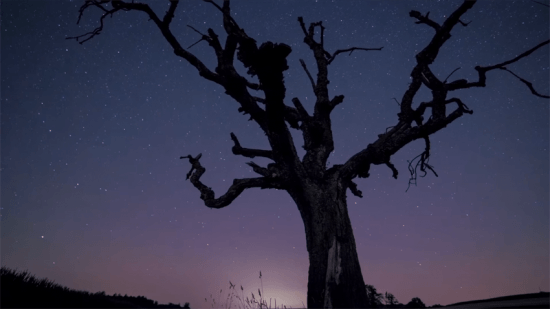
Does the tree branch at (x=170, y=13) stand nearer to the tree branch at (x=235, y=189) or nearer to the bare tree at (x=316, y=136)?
the bare tree at (x=316, y=136)

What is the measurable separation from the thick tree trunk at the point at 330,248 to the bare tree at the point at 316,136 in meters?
0.02

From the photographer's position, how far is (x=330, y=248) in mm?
5652

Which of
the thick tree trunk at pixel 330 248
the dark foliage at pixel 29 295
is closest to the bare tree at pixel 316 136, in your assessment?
the thick tree trunk at pixel 330 248

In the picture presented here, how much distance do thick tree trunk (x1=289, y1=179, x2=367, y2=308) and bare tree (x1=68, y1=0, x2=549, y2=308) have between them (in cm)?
2

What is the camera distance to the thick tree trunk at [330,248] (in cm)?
514

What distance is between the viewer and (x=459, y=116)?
23.2ft

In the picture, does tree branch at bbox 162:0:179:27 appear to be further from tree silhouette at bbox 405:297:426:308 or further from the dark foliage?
tree silhouette at bbox 405:297:426:308

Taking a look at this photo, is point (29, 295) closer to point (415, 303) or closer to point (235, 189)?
point (235, 189)

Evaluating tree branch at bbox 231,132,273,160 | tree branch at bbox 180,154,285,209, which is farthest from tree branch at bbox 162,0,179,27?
tree branch at bbox 180,154,285,209

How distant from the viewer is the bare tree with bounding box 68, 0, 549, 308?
525 cm

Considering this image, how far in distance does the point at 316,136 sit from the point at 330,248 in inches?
107

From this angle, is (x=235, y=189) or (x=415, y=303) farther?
(x=415, y=303)

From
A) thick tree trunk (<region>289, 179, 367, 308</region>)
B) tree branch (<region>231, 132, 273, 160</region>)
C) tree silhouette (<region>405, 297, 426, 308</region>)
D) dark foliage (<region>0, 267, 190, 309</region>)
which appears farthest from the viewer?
tree silhouette (<region>405, 297, 426, 308</region>)

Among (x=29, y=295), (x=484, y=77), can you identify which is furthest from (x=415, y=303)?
(x=29, y=295)
